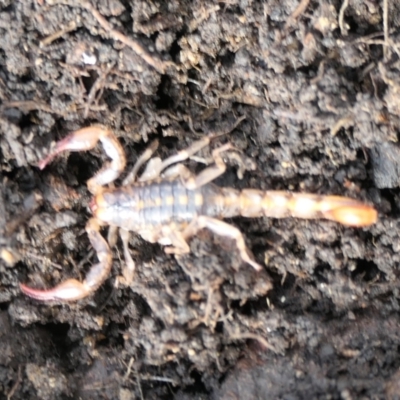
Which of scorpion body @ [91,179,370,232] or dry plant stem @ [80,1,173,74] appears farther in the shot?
scorpion body @ [91,179,370,232]

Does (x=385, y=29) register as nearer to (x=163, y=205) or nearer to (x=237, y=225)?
(x=237, y=225)

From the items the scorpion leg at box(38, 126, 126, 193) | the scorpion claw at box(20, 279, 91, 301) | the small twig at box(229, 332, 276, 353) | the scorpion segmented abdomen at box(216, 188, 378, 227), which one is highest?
the scorpion leg at box(38, 126, 126, 193)

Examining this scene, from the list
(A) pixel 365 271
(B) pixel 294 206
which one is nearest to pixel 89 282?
(B) pixel 294 206

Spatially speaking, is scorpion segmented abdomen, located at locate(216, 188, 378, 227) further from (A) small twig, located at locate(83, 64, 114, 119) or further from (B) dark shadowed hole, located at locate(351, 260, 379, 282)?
(A) small twig, located at locate(83, 64, 114, 119)

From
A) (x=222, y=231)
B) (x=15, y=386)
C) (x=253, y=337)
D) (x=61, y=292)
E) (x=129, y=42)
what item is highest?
(x=129, y=42)

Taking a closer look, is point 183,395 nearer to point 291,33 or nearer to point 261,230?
point 261,230

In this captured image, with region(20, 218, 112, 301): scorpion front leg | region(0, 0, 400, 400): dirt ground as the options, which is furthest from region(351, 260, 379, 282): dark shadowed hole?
region(20, 218, 112, 301): scorpion front leg
